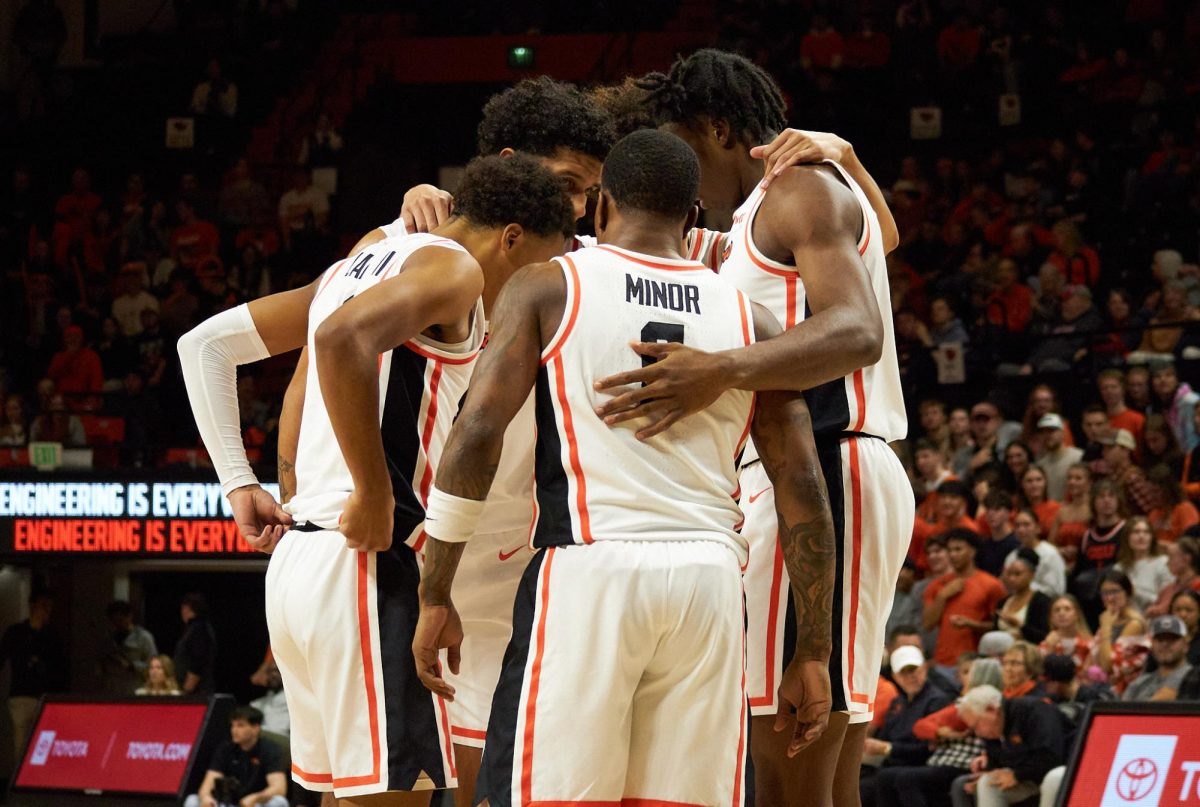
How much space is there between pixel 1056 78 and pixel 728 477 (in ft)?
49.9

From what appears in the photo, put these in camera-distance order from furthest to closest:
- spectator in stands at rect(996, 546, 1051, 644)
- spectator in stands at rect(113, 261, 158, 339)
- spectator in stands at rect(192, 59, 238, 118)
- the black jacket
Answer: spectator in stands at rect(192, 59, 238, 118)
spectator in stands at rect(113, 261, 158, 339)
spectator in stands at rect(996, 546, 1051, 644)
the black jacket

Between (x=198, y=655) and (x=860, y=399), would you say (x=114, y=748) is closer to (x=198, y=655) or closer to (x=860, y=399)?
(x=198, y=655)

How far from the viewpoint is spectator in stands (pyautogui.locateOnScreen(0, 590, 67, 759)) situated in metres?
15.1

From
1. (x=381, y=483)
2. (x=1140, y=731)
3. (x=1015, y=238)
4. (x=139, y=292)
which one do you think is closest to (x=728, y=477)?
(x=381, y=483)

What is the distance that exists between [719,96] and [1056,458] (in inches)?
339

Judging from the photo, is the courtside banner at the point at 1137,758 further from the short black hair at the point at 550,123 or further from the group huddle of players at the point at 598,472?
the short black hair at the point at 550,123

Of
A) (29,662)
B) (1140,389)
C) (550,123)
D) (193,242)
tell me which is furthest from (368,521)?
(193,242)

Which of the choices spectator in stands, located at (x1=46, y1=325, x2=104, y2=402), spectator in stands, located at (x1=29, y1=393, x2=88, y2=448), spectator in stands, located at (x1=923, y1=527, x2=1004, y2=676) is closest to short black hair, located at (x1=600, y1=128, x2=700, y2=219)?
spectator in stands, located at (x1=923, y1=527, x2=1004, y2=676)

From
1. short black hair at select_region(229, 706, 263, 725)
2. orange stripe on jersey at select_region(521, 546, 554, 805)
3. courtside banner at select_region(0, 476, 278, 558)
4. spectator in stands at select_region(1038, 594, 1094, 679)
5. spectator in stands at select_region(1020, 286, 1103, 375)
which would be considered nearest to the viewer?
orange stripe on jersey at select_region(521, 546, 554, 805)

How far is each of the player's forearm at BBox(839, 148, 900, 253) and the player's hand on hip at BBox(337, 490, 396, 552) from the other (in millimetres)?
1438

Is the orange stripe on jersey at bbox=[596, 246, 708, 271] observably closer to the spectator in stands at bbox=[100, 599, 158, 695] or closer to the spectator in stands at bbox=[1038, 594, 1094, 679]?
the spectator in stands at bbox=[1038, 594, 1094, 679]

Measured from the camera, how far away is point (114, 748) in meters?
11.1

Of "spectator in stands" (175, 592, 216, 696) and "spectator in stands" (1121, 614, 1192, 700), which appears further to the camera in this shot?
"spectator in stands" (175, 592, 216, 696)

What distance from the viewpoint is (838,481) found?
13.5 feet
